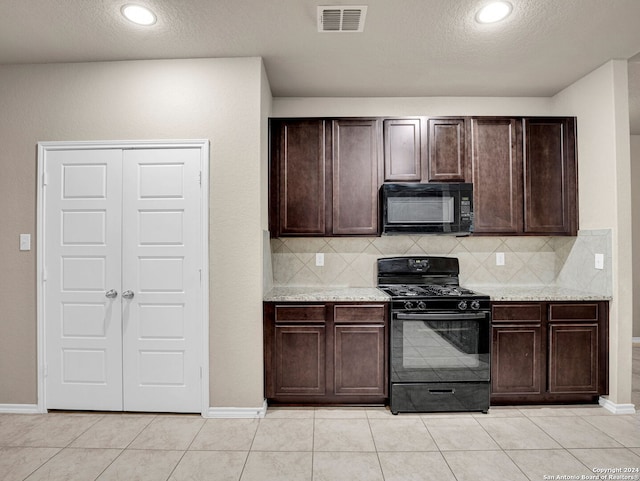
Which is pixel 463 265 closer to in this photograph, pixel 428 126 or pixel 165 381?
pixel 428 126

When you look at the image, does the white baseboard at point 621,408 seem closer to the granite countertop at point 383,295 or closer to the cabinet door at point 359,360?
the granite countertop at point 383,295

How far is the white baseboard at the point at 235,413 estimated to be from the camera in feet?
8.82

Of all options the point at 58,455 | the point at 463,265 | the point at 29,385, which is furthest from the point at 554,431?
the point at 29,385

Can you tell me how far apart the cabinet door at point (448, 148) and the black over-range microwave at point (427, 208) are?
14 centimetres

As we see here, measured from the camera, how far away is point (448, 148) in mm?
3141

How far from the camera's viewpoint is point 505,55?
2.72 m

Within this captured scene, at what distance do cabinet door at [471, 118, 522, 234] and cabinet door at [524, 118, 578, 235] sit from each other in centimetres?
8

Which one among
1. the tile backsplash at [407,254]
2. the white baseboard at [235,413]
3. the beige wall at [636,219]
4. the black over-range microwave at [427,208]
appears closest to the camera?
the white baseboard at [235,413]

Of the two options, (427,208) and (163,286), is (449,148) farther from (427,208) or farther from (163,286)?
(163,286)

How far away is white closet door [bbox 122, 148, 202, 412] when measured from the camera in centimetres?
271

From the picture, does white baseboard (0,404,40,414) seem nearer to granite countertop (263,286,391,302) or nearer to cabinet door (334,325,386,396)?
granite countertop (263,286,391,302)

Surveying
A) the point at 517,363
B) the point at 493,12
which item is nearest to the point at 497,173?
the point at 493,12

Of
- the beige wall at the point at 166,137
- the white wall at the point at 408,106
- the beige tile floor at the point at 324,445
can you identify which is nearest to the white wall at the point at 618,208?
the beige tile floor at the point at 324,445

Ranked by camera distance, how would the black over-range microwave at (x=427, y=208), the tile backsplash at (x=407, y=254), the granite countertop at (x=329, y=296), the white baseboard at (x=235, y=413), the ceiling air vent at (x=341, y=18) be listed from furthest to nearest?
the tile backsplash at (x=407, y=254)
the black over-range microwave at (x=427, y=208)
the granite countertop at (x=329, y=296)
the white baseboard at (x=235, y=413)
the ceiling air vent at (x=341, y=18)
